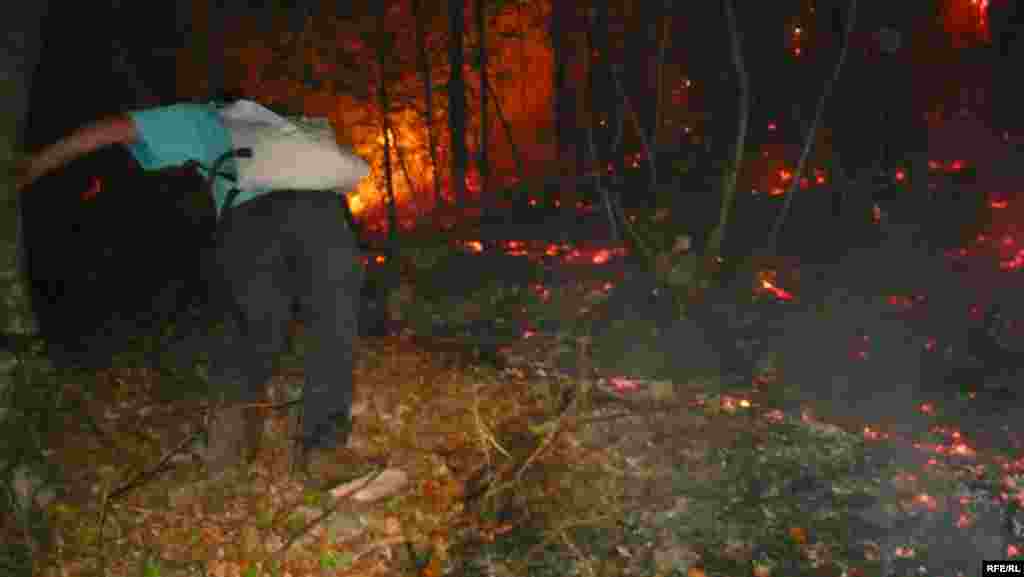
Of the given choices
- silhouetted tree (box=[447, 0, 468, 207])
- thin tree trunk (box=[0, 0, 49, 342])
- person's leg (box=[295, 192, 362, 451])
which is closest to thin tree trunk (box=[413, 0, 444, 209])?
silhouetted tree (box=[447, 0, 468, 207])

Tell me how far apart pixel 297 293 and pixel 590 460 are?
5.55ft

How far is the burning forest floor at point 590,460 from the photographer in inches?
137

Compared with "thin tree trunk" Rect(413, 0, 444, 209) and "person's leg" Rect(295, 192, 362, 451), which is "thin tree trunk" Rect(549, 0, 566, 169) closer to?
"thin tree trunk" Rect(413, 0, 444, 209)

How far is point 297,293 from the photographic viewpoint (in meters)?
3.87

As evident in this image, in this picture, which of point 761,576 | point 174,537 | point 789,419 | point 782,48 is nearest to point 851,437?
point 789,419

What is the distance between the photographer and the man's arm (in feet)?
10.6

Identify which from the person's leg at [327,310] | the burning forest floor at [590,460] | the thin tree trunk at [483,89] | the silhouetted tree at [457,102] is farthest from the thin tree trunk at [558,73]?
the person's leg at [327,310]

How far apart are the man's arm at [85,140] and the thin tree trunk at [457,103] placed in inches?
283

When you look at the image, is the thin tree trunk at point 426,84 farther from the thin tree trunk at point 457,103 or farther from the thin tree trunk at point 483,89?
the thin tree trunk at point 483,89

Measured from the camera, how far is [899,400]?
516 cm

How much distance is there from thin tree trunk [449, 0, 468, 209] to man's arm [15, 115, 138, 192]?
7.18 metres

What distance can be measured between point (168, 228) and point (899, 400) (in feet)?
20.3

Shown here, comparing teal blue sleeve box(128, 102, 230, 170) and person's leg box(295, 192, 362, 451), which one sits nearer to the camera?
teal blue sleeve box(128, 102, 230, 170)

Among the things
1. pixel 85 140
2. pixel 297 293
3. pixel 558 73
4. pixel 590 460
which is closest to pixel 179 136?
pixel 85 140
